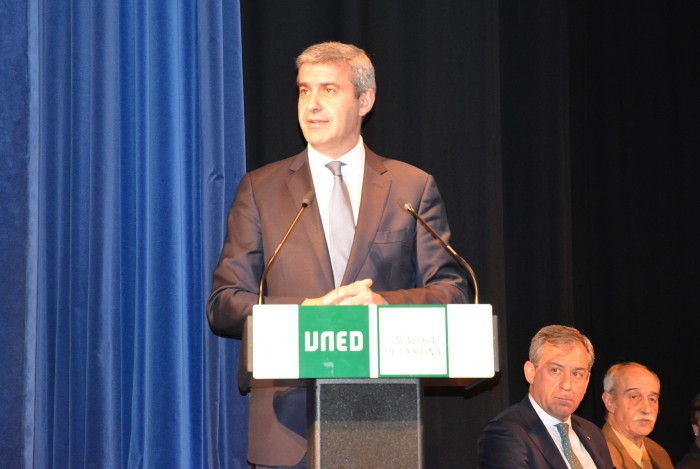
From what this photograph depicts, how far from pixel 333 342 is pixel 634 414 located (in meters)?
2.66

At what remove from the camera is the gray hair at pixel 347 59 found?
293cm

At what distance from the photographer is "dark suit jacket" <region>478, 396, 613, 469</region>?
3492 millimetres

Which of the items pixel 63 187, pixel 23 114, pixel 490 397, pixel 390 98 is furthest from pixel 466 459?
pixel 23 114

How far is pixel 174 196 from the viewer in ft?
11.5

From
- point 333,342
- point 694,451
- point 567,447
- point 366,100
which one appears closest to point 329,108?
point 366,100

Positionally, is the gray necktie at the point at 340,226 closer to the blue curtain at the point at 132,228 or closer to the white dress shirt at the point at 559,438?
the blue curtain at the point at 132,228

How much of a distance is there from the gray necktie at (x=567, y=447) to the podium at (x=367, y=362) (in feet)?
5.89

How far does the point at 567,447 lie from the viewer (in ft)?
12.1

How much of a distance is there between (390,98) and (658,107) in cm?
158

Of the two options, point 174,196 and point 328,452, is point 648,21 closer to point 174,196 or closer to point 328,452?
point 174,196

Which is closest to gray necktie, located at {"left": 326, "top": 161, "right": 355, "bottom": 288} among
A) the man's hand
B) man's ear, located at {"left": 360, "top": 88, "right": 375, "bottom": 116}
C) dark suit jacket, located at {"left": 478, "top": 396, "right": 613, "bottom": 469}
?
man's ear, located at {"left": 360, "top": 88, "right": 375, "bottom": 116}

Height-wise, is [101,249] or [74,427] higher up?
[101,249]

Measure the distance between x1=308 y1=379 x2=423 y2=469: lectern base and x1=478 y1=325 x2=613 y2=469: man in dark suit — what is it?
1.55 m

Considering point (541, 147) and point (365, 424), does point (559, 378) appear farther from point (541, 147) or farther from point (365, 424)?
point (365, 424)
